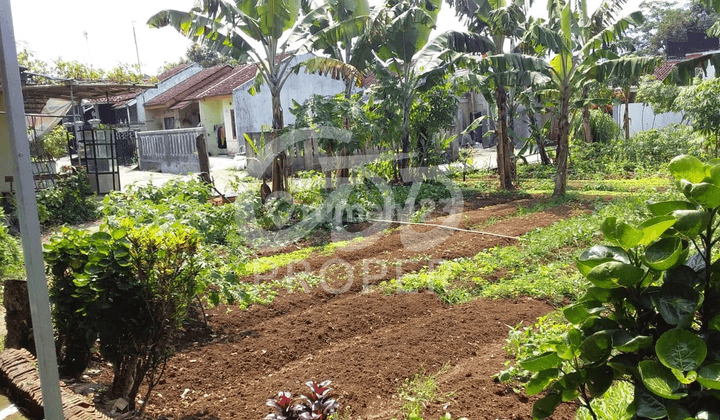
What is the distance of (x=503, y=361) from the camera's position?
4586mm

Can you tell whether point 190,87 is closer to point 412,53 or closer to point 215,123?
point 215,123

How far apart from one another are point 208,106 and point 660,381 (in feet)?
103

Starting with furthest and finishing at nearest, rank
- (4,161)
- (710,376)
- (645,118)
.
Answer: (645,118) < (4,161) < (710,376)

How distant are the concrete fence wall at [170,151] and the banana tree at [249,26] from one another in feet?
25.4

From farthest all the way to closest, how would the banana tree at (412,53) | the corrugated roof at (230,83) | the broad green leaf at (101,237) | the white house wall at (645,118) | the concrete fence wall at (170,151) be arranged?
1. the corrugated roof at (230,83)
2. the white house wall at (645,118)
3. the concrete fence wall at (170,151)
4. the banana tree at (412,53)
5. the broad green leaf at (101,237)

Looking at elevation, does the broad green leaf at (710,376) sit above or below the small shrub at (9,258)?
above

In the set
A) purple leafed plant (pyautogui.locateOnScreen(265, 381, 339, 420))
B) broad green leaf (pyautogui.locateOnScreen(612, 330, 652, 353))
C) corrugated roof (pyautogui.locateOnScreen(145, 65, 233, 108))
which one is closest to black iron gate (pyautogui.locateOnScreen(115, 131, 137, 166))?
corrugated roof (pyautogui.locateOnScreen(145, 65, 233, 108))

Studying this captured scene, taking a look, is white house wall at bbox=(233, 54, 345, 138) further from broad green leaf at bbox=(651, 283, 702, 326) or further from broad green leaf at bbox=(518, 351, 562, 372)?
broad green leaf at bbox=(651, 283, 702, 326)

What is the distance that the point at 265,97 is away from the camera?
2969cm

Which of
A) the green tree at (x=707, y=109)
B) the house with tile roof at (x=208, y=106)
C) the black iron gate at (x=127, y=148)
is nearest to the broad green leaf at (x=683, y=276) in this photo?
the green tree at (x=707, y=109)

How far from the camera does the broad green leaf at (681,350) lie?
170cm

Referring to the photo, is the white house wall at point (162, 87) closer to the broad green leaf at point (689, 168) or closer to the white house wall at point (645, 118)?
the white house wall at point (645, 118)

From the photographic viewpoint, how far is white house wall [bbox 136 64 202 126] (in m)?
34.8

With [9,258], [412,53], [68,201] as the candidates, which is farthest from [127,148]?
[9,258]
